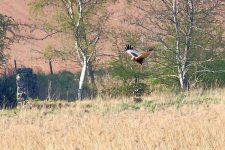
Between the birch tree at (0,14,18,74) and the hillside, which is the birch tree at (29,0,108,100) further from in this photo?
the birch tree at (0,14,18,74)

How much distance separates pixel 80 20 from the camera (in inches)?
809

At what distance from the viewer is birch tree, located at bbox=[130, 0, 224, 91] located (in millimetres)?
18922

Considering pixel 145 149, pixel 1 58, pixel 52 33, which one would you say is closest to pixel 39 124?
pixel 145 149

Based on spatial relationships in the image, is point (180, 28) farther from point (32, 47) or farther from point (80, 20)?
point (32, 47)

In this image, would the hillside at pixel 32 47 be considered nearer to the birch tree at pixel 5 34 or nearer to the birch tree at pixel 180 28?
the birch tree at pixel 5 34

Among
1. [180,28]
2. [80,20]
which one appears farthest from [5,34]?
[180,28]

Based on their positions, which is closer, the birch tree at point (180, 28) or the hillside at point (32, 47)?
the birch tree at point (180, 28)

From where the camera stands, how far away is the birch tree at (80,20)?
20484 millimetres

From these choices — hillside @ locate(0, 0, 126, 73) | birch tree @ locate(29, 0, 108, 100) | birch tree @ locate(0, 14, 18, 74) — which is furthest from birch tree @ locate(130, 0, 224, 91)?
birch tree @ locate(0, 14, 18, 74)

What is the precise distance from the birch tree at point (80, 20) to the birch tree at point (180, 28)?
1.99 m

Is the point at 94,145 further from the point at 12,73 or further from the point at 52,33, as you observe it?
the point at 12,73

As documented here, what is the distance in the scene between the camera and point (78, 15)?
820 inches

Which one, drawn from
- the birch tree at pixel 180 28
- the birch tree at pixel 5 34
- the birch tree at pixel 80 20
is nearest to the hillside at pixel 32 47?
the birch tree at pixel 80 20

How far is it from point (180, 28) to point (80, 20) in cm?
404
